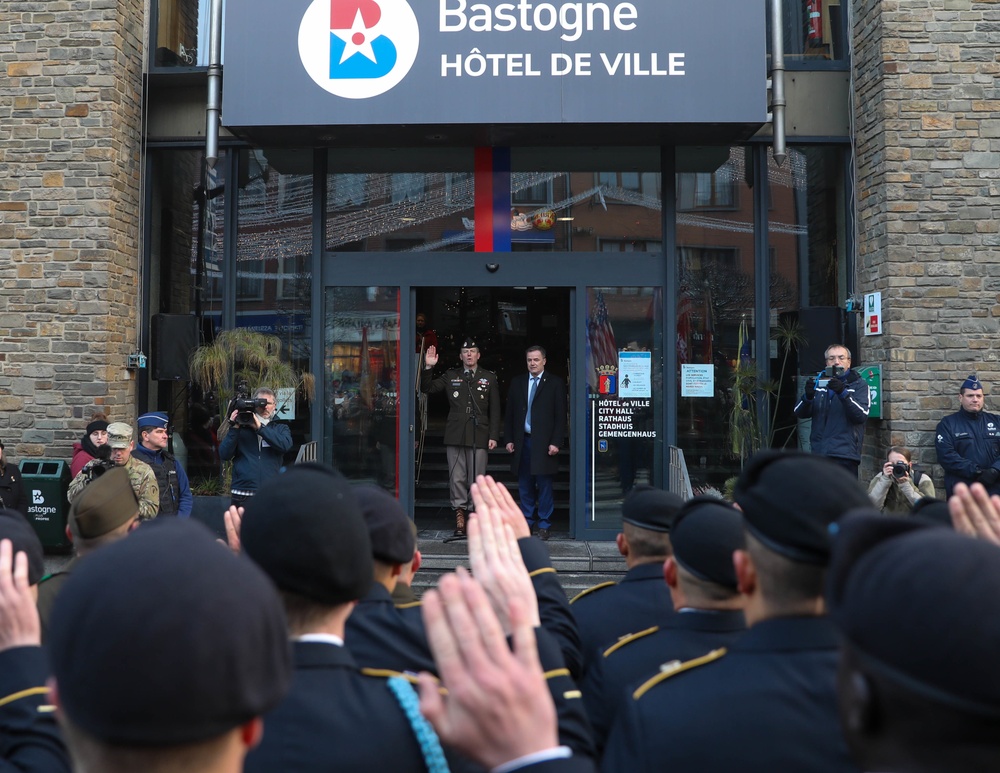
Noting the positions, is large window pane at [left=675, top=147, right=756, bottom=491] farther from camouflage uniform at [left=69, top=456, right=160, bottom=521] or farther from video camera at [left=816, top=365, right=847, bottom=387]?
camouflage uniform at [left=69, top=456, right=160, bottom=521]

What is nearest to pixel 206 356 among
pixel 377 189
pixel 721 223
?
Result: pixel 377 189

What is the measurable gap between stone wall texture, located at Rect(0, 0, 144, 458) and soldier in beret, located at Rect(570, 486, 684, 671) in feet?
21.7

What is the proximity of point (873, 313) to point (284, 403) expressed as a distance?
581 cm

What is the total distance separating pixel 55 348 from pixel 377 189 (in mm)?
3529

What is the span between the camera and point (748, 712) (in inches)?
62.7

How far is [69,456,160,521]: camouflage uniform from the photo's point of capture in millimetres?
5934

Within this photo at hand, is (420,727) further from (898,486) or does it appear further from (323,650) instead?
(898,486)

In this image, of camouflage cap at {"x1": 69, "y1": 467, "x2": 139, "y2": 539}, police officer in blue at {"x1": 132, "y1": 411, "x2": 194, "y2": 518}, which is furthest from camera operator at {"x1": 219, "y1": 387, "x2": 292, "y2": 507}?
camouflage cap at {"x1": 69, "y1": 467, "x2": 139, "y2": 539}

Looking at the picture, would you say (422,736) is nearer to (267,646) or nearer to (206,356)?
(267,646)

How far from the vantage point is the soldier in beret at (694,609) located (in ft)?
7.43

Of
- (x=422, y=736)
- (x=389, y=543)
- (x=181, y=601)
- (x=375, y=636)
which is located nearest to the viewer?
(x=181, y=601)

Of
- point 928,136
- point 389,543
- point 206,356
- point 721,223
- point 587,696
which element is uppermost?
point 928,136

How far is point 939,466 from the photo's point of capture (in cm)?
782

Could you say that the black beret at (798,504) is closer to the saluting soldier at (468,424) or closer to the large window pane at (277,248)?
the saluting soldier at (468,424)
